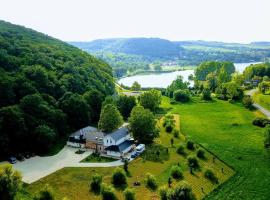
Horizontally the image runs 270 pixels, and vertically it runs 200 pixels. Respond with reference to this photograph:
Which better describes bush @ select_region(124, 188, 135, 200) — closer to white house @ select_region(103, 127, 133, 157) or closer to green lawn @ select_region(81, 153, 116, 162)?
green lawn @ select_region(81, 153, 116, 162)

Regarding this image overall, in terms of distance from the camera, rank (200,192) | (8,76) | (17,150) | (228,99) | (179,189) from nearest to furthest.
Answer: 1. (179,189)
2. (200,192)
3. (17,150)
4. (8,76)
5. (228,99)

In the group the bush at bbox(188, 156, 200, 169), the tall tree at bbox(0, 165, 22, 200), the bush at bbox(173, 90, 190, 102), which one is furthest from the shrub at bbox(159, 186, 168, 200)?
the bush at bbox(173, 90, 190, 102)

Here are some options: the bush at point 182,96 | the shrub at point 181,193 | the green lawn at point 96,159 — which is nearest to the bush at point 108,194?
the shrub at point 181,193

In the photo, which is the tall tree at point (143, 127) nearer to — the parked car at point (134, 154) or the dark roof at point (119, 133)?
the dark roof at point (119, 133)

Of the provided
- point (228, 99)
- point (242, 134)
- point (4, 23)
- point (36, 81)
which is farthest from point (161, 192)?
point (4, 23)

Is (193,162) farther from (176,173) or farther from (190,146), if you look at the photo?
(190,146)

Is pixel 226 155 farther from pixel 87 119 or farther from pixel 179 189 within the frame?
pixel 87 119

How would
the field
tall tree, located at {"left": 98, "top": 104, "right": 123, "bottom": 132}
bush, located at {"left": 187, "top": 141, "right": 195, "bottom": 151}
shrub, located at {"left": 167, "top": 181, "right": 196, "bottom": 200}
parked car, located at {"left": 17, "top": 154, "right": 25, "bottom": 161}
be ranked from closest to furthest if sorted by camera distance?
shrub, located at {"left": 167, "top": 181, "right": 196, "bottom": 200} < parked car, located at {"left": 17, "top": 154, "right": 25, "bottom": 161} < bush, located at {"left": 187, "top": 141, "right": 195, "bottom": 151} < tall tree, located at {"left": 98, "top": 104, "right": 123, "bottom": 132} < the field

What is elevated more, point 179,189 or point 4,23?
point 4,23
